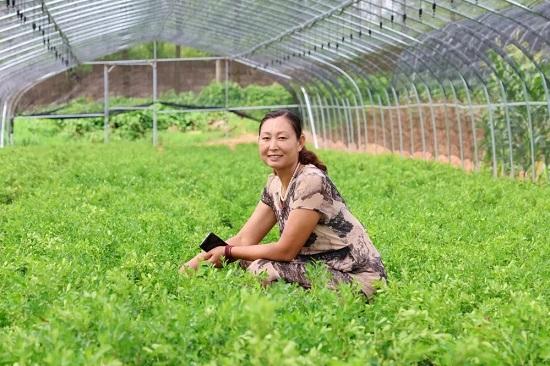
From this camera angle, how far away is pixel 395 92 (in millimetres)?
25531

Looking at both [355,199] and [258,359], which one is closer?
[258,359]

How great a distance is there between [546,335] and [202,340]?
1.31 m

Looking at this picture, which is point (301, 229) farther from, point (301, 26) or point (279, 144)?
point (301, 26)

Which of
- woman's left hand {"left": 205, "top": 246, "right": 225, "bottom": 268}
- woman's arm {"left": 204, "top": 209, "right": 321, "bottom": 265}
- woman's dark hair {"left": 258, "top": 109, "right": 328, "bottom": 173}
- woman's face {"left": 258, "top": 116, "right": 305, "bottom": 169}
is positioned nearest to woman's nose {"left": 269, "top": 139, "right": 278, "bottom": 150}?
woman's face {"left": 258, "top": 116, "right": 305, "bottom": 169}

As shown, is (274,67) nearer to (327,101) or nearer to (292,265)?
(327,101)

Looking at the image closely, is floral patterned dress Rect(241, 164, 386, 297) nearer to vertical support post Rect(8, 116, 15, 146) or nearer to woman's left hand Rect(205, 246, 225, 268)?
woman's left hand Rect(205, 246, 225, 268)

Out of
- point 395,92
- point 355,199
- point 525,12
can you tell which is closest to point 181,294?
point 355,199

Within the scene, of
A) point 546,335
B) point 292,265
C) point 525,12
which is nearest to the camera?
point 546,335

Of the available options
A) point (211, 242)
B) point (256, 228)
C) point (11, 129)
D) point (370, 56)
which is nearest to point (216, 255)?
point (211, 242)

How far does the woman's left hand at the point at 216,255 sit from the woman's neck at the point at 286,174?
0.56 metres

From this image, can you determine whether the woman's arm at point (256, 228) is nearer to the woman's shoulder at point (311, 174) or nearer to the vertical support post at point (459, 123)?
the woman's shoulder at point (311, 174)

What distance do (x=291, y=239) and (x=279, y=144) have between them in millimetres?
580

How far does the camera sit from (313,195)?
228 inches

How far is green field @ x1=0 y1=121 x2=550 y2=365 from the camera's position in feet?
11.1
